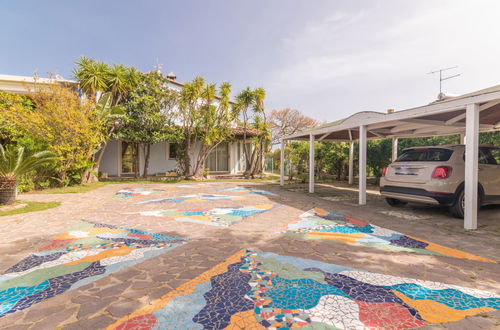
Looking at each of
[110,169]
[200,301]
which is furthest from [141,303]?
[110,169]

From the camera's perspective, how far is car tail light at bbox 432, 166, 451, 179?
5270 millimetres

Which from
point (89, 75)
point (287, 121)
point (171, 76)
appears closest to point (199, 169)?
point (89, 75)

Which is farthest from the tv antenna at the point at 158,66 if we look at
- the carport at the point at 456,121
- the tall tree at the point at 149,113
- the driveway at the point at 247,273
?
the driveway at the point at 247,273

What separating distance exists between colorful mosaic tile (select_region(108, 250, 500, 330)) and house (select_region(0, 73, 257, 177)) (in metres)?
15.3

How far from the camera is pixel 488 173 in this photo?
5680 mm

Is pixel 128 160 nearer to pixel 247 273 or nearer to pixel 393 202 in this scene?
pixel 393 202

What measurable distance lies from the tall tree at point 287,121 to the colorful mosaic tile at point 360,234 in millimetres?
25587

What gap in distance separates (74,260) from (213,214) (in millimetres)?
3233

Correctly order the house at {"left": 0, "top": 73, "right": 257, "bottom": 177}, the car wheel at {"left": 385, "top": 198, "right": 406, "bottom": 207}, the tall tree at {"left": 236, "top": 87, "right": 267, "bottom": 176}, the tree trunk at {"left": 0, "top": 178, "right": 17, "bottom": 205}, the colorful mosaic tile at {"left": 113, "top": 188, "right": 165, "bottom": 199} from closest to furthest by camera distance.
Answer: the tree trunk at {"left": 0, "top": 178, "right": 17, "bottom": 205}
the car wheel at {"left": 385, "top": 198, "right": 406, "bottom": 207}
the colorful mosaic tile at {"left": 113, "top": 188, "right": 165, "bottom": 199}
the house at {"left": 0, "top": 73, "right": 257, "bottom": 177}
the tall tree at {"left": 236, "top": 87, "right": 267, "bottom": 176}

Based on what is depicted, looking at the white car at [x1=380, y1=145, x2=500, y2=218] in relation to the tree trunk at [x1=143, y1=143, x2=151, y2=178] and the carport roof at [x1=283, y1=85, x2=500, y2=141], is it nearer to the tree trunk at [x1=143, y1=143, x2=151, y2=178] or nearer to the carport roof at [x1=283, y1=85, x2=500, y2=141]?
the carport roof at [x1=283, y1=85, x2=500, y2=141]

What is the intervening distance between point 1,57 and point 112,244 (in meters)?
18.3

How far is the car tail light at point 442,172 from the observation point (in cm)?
527

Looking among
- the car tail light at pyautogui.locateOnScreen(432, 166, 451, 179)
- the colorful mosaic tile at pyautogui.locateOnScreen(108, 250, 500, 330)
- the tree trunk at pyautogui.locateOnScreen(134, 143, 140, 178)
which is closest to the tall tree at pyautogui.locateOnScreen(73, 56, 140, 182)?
the tree trunk at pyautogui.locateOnScreen(134, 143, 140, 178)

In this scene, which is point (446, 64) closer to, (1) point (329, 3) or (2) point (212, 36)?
(1) point (329, 3)
